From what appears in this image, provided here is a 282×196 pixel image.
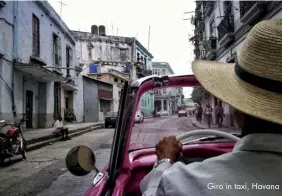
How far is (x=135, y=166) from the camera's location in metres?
1.95

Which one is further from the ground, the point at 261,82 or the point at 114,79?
the point at 114,79

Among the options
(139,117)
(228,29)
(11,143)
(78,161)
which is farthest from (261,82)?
(228,29)

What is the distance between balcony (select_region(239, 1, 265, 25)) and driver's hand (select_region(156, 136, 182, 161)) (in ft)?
30.6

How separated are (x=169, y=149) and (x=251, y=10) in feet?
32.0

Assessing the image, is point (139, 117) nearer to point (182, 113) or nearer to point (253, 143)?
point (182, 113)

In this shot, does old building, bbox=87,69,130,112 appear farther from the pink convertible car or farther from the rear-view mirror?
the rear-view mirror

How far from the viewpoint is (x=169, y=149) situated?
126cm

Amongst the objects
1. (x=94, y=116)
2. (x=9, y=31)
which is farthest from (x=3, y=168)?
(x=94, y=116)

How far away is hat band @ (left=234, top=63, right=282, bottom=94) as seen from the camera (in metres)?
0.91

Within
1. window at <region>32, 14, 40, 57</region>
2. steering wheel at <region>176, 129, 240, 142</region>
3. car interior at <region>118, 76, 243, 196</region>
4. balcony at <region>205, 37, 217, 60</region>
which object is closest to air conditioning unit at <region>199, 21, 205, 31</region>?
balcony at <region>205, 37, 217, 60</region>

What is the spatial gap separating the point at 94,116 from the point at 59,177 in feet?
68.1

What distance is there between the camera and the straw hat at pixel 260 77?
0.91 meters

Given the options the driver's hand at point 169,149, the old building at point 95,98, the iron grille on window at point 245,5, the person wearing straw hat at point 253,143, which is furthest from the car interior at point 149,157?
the old building at point 95,98

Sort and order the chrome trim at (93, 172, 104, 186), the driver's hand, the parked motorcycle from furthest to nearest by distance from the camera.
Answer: the parked motorcycle
the chrome trim at (93, 172, 104, 186)
the driver's hand
